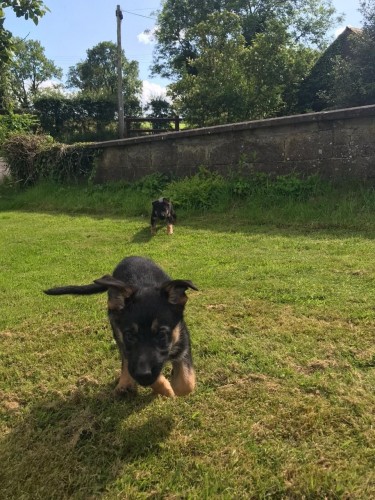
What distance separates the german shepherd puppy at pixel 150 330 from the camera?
2.49 m

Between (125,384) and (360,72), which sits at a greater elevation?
(360,72)

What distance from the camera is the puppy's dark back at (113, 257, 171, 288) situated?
315 cm

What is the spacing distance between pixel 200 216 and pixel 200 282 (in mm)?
4338

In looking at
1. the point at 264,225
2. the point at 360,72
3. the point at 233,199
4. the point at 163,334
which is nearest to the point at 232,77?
the point at 360,72

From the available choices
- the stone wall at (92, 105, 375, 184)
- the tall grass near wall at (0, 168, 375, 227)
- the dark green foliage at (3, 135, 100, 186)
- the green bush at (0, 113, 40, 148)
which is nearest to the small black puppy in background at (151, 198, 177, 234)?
the tall grass near wall at (0, 168, 375, 227)

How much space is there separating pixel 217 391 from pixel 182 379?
0.89ft

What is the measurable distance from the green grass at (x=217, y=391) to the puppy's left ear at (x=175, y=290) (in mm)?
665

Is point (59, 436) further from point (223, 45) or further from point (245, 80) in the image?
point (223, 45)

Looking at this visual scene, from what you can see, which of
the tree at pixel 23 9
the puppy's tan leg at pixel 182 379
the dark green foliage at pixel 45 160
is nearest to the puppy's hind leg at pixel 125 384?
the puppy's tan leg at pixel 182 379

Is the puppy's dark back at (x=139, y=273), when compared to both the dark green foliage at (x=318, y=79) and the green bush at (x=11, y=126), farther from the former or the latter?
the dark green foliage at (x=318, y=79)

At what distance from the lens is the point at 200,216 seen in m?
9.37

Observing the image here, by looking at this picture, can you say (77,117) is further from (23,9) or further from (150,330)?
(150,330)

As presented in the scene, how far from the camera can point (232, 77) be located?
65.9 feet

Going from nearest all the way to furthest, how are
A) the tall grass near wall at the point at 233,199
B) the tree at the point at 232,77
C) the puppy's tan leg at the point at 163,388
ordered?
the puppy's tan leg at the point at 163,388, the tall grass near wall at the point at 233,199, the tree at the point at 232,77
